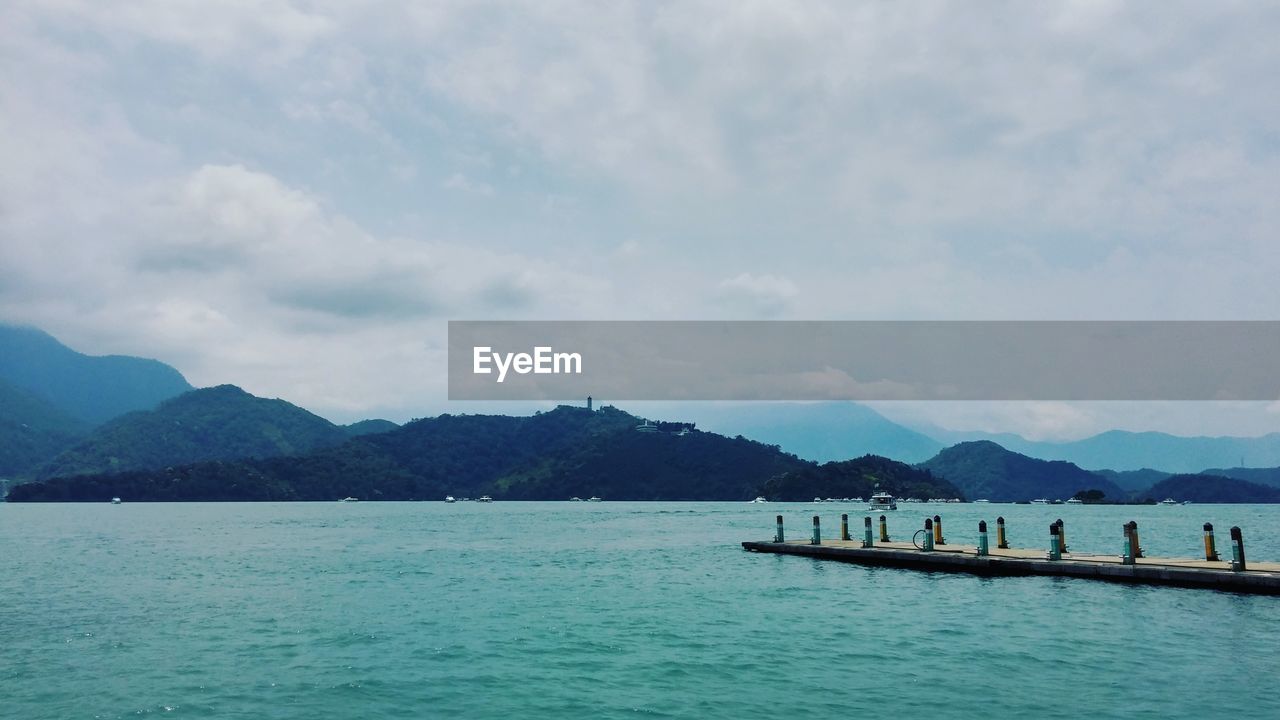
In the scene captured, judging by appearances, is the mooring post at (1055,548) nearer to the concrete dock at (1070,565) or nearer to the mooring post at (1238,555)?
the concrete dock at (1070,565)

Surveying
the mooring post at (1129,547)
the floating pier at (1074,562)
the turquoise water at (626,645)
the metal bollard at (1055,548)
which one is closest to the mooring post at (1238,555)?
the floating pier at (1074,562)

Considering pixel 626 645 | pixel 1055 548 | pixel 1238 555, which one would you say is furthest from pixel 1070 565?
pixel 626 645

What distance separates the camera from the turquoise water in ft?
63.0

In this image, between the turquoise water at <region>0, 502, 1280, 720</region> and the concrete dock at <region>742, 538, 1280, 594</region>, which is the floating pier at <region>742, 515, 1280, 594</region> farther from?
the turquoise water at <region>0, 502, 1280, 720</region>

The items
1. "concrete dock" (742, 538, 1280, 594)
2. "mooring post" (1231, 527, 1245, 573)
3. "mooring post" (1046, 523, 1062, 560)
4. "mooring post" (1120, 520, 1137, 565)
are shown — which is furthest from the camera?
"mooring post" (1046, 523, 1062, 560)

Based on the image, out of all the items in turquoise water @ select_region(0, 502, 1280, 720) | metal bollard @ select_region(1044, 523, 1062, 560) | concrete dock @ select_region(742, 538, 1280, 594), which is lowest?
turquoise water @ select_region(0, 502, 1280, 720)

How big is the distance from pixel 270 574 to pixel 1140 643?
4128 cm

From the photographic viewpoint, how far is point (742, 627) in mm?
28938

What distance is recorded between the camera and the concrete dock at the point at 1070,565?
108 ft

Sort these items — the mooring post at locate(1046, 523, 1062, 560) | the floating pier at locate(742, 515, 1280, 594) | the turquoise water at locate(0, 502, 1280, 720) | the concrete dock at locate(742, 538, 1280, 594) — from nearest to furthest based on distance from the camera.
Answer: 1. the turquoise water at locate(0, 502, 1280, 720)
2. the concrete dock at locate(742, 538, 1280, 594)
3. the floating pier at locate(742, 515, 1280, 594)
4. the mooring post at locate(1046, 523, 1062, 560)

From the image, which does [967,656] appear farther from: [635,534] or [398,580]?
[635,534]

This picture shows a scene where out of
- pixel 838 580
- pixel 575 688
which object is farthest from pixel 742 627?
pixel 838 580

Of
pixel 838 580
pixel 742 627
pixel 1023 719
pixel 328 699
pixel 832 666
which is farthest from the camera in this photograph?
pixel 838 580

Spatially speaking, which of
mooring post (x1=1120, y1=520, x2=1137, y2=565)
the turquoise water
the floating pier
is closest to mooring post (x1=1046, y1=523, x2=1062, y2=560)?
the floating pier
